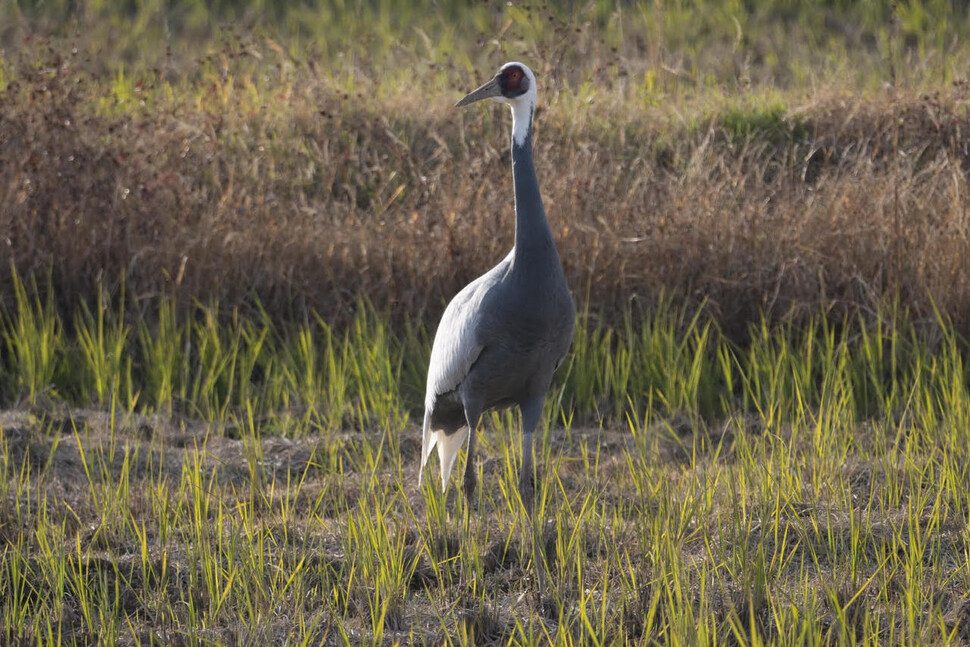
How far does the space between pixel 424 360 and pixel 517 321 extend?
6.67ft

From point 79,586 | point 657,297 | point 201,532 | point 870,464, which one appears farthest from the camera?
point 657,297

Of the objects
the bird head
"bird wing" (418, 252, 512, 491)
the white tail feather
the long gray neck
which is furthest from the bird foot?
the bird head

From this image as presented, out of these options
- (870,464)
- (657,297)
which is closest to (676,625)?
(870,464)

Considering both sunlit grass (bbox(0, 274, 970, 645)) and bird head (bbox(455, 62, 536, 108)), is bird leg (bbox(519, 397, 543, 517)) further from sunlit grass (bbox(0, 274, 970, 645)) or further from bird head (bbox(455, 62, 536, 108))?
bird head (bbox(455, 62, 536, 108))

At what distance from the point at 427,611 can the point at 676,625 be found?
82cm

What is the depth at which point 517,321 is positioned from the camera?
3.69 m

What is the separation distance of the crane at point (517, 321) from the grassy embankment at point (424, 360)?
1.04 feet

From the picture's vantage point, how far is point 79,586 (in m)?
3.37

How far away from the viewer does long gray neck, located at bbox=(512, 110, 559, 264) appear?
3.66 metres

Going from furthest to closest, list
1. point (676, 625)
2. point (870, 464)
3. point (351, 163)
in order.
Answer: point (351, 163) → point (870, 464) → point (676, 625)

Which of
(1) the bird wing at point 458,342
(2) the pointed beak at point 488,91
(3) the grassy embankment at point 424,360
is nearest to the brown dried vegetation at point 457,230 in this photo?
(3) the grassy embankment at point 424,360

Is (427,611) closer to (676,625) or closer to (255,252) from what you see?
(676,625)

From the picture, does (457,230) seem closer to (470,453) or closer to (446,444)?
(446,444)

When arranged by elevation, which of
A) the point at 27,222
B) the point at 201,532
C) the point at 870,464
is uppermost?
the point at 27,222
